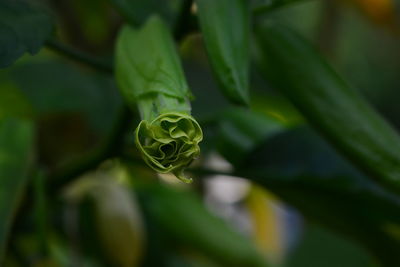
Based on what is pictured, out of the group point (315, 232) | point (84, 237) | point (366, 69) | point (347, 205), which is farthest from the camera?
point (366, 69)

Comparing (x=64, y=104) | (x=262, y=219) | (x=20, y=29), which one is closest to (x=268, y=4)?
(x=20, y=29)

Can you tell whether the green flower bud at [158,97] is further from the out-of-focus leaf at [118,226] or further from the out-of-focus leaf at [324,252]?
the out-of-focus leaf at [324,252]

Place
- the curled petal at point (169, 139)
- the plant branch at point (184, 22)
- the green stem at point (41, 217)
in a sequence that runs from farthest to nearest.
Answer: the green stem at point (41, 217) → the plant branch at point (184, 22) → the curled petal at point (169, 139)

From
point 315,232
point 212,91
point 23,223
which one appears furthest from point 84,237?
point 315,232

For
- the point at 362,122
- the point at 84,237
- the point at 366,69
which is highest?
the point at 362,122

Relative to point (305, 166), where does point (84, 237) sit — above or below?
below

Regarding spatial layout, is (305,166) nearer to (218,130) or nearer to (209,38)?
(218,130)

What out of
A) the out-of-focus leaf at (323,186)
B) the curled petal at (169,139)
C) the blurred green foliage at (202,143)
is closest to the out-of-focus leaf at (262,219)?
the blurred green foliage at (202,143)
